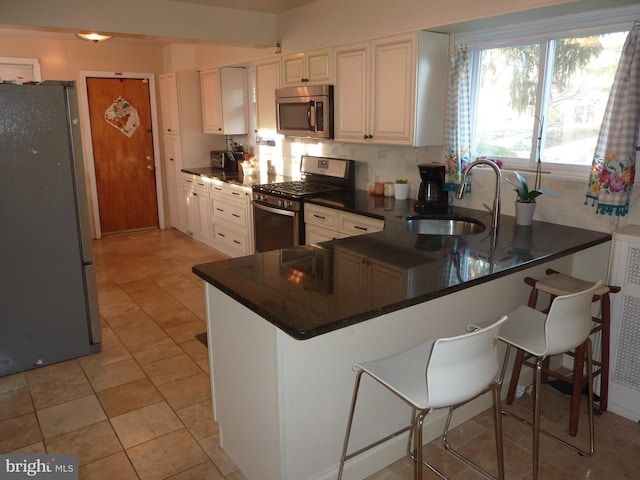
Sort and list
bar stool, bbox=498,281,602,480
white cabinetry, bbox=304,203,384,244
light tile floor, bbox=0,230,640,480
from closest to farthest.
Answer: bar stool, bbox=498,281,602,480
light tile floor, bbox=0,230,640,480
white cabinetry, bbox=304,203,384,244

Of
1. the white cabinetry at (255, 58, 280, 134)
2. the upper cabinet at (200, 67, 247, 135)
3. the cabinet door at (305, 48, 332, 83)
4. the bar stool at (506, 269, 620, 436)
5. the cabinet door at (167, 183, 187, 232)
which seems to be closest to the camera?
the bar stool at (506, 269, 620, 436)

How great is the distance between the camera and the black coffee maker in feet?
11.5

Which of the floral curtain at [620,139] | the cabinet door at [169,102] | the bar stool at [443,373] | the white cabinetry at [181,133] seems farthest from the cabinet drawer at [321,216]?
the cabinet door at [169,102]

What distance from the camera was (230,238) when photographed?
5.36m

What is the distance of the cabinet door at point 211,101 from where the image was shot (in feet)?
18.4

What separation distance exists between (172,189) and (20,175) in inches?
148

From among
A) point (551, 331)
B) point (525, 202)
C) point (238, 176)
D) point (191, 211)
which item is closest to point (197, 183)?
point (191, 211)

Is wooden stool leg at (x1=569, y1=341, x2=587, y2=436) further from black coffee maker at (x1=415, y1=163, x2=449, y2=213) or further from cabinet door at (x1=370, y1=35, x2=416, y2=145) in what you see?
cabinet door at (x1=370, y1=35, x2=416, y2=145)

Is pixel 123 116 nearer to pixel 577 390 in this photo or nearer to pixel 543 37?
pixel 543 37

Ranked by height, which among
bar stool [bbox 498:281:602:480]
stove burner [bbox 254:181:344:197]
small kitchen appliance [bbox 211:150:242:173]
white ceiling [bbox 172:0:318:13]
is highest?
white ceiling [bbox 172:0:318:13]

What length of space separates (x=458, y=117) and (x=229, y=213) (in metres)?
2.77

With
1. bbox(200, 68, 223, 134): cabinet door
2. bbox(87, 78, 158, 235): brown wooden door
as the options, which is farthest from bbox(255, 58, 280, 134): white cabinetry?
bbox(87, 78, 158, 235): brown wooden door

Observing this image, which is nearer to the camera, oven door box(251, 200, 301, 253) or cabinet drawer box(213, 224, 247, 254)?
oven door box(251, 200, 301, 253)

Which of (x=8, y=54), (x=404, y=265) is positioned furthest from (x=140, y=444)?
(x=8, y=54)
